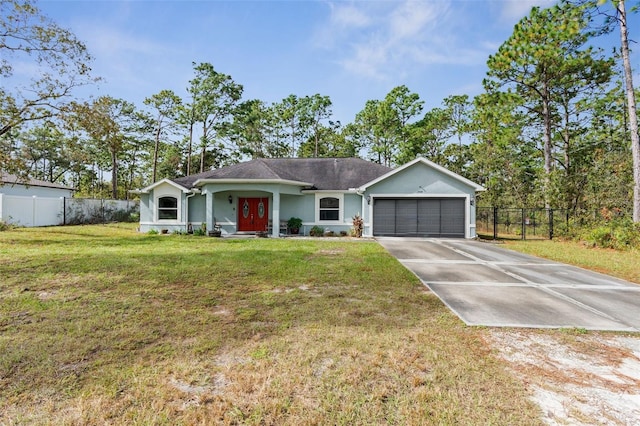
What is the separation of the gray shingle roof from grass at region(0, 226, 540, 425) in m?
10.5

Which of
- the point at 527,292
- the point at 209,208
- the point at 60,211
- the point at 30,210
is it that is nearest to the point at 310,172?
the point at 209,208

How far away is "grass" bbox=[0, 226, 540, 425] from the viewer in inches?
95.1

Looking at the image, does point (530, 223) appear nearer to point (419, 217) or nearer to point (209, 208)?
point (419, 217)

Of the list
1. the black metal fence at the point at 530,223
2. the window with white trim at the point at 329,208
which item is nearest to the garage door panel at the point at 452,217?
the black metal fence at the point at 530,223

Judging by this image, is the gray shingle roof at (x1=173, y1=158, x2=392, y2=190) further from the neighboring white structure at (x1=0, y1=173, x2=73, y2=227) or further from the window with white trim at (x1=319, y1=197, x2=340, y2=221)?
the neighboring white structure at (x1=0, y1=173, x2=73, y2=227)

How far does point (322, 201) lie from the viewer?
17.1 metres

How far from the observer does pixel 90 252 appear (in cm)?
952

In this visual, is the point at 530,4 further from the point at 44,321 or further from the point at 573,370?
the point at 44,321

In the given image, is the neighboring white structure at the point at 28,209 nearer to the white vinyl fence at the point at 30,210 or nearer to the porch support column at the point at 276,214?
the white vinyl fence at the point at 30,210

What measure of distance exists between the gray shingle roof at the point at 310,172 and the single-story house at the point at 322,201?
60 millimetres

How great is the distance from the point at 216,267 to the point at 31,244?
8.79 metres

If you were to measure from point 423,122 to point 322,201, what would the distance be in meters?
21.3

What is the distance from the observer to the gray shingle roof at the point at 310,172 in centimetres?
1642

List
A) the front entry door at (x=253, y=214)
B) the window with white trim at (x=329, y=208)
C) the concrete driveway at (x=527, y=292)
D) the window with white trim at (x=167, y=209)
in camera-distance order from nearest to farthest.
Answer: the concrete driveway at (x=527, y=292) → the window with white trim at (x=329, y=208) → the front entry door at (x=253, y=214) → the window with white trim at (x=167, y=209)
